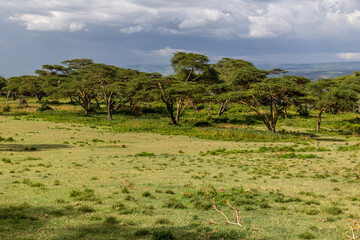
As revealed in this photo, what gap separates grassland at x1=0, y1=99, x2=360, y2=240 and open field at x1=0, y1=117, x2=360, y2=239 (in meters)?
0.03

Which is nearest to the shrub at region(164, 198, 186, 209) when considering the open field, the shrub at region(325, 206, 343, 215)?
the open field

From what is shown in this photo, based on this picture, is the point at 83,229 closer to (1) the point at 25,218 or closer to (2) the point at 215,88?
(1) the point at 25,218

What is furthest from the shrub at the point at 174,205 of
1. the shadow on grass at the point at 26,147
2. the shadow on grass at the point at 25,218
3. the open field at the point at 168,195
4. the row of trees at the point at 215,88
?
the row of trees at the point at 215,88

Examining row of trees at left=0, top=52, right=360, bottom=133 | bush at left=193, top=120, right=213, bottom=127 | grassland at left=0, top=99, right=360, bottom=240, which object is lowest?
grassland at left=0, top=99, right=360, bottom=240

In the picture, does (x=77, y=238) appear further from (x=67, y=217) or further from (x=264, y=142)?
(x=264, y=142)

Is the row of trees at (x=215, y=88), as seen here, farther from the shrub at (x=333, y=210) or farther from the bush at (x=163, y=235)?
the bush at (x=163, y=235)

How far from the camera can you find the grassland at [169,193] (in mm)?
7633

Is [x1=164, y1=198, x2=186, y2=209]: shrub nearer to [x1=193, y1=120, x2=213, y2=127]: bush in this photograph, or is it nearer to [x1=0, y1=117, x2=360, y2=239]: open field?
[x1=0, y1=117, x2=360, y2=239]: open field

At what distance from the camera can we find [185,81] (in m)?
53.1

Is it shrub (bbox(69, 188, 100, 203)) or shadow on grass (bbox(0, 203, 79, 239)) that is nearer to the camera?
shadow on grass (bbox(0, 203, 79, 239))

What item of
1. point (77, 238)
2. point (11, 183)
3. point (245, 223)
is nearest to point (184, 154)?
point (11, 183)

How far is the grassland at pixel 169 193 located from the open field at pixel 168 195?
0.09 feet

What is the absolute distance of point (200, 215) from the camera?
9.00m

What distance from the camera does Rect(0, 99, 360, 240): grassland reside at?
763 centimetres
